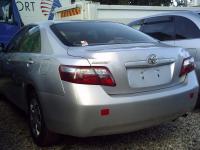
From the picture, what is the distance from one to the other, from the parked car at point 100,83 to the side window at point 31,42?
0.20 feet

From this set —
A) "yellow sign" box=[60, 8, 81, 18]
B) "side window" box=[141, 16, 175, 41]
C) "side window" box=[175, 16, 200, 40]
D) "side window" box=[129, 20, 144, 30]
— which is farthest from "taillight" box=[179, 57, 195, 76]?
"yellow sign" box=[60, 8, 81, 18]

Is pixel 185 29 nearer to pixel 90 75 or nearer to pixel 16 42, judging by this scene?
pixel 16 42

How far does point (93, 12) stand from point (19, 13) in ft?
13.3

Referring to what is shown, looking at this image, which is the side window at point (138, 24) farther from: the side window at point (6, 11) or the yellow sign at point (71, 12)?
the side window at point (6, 11)

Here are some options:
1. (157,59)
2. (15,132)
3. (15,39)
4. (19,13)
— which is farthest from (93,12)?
(157,59)

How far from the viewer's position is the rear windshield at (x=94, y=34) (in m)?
4.75

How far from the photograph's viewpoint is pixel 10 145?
4871mm

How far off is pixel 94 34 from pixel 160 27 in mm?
2298

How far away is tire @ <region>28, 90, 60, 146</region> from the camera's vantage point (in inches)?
181

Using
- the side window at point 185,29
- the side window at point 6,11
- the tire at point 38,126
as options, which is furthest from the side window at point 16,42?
the side window at point 6,11

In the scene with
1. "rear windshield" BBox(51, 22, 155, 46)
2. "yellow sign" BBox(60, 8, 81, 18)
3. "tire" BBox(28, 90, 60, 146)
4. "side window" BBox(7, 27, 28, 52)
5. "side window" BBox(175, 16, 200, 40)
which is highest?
"rear windshield" BBox(51, 22, 155, 46)

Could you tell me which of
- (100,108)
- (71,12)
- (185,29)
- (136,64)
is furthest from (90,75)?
(71,12)

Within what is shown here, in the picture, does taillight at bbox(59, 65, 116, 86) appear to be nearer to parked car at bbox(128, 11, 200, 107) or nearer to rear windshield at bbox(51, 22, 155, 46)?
rear windshield at bbox(51, 22, 155, 46)

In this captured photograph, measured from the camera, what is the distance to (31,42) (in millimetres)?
5391
